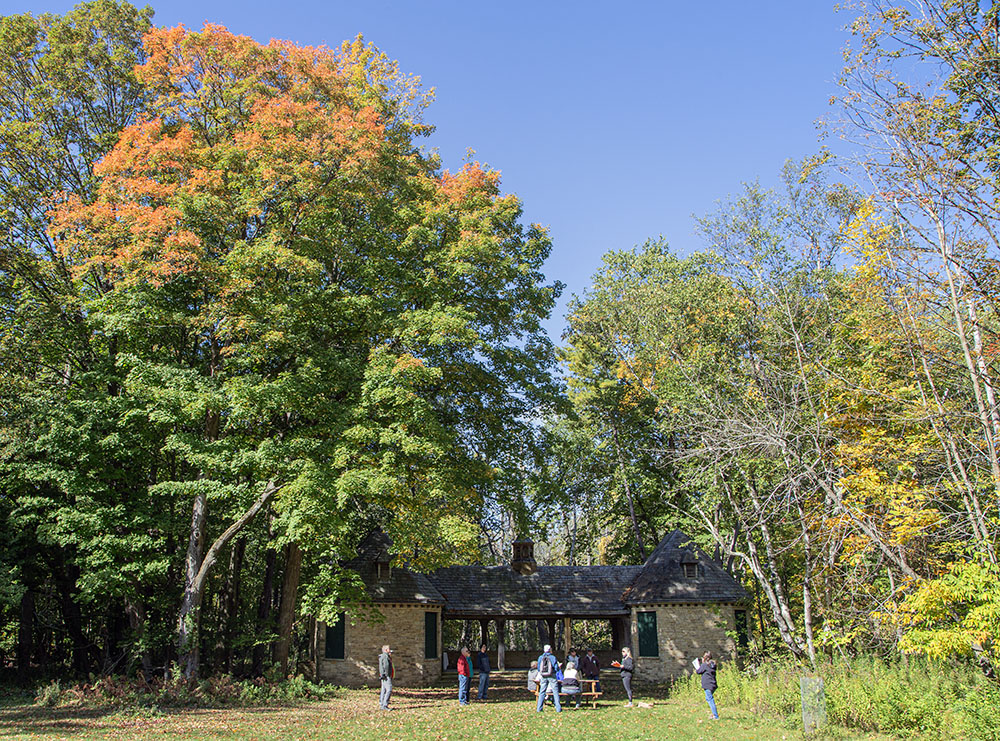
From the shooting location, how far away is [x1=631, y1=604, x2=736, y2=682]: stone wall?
24.8 meters

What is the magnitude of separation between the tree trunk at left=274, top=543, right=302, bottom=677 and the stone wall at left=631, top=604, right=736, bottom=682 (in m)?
12.4

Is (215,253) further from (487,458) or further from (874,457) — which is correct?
(874,457)

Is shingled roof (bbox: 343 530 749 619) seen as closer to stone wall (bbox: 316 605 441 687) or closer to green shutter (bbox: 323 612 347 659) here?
stone wall (bbox: 316 605 441 687)

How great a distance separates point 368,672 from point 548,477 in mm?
9232

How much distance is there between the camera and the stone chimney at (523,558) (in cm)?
2845

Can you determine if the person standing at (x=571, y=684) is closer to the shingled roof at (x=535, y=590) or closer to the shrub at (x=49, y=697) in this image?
the shingled roof at (x=535, y=590)

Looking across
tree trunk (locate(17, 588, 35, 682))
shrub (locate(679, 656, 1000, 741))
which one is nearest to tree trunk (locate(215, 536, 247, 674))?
tree trunk (locate(17, 588, 35, 682))

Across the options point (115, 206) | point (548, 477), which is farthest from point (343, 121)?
point (548, 477)

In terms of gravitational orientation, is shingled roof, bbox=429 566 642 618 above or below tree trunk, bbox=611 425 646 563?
below

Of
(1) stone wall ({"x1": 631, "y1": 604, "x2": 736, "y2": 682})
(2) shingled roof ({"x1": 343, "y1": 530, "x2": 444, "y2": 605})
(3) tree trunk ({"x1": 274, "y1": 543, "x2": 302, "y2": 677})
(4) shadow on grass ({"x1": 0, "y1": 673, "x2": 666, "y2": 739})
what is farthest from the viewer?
(1) stone wall ({"x1": 631, "y1": 604, "x2": 736, "y2": 682})

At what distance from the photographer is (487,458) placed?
2039 cm

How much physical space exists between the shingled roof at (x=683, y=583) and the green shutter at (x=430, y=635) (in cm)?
716

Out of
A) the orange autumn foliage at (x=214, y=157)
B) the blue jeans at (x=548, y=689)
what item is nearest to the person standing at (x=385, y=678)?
the blue jeans at (x=548, y=689)

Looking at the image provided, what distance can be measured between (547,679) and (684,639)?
979 cm
